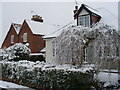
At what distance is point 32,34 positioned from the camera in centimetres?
2700

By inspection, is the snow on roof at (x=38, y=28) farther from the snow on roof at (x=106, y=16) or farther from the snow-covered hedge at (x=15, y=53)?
the snow on roof at (x=106, y=16)

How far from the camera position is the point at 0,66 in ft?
44.7

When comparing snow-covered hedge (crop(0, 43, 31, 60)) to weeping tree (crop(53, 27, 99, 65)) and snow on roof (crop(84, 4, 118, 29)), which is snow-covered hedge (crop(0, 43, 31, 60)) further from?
weeping tree (crop(53, 27, 99, 65))

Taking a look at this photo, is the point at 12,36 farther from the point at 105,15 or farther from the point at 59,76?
the point at 59,76

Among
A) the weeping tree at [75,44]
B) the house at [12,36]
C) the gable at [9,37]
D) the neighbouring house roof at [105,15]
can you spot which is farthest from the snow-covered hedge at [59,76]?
the gable at [9,37]

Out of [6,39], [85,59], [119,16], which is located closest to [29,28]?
[6,39]

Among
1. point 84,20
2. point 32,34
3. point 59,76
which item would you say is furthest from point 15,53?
point 59,76

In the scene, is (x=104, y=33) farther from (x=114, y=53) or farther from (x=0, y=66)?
(x=0, y=66)

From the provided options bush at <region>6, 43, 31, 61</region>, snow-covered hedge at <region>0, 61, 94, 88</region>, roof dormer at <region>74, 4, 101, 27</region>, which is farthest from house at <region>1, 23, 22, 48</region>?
snow-covered hedge at <region>0, 61, 94, 88</region>

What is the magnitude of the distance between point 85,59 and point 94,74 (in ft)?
5.52

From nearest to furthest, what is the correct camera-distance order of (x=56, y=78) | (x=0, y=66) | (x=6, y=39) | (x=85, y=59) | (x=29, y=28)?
(x=56, y=78) < (x=85, y=59) < (x=0, y=66) < (x=29, y=28) < (x=6, y=39)

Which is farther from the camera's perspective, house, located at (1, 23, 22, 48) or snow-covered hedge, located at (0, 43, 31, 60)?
house, located at (1, 23, 22, 48)

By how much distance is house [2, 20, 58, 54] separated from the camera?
2702 cm

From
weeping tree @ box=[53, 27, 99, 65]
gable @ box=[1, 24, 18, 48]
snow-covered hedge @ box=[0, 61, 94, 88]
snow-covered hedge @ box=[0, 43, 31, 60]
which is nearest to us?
snow-covered hedge @ box=[0, 61, 94, 88]
